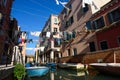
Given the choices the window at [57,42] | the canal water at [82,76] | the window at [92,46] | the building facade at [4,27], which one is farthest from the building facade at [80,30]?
the building facade at [4,27]

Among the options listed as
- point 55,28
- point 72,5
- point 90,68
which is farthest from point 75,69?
point 55,28

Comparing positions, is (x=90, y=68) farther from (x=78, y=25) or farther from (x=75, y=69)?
(x=78, y=25)


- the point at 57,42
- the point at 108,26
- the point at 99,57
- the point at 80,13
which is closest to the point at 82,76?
the point at 99,57

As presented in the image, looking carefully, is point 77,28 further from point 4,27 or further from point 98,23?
point 4,27

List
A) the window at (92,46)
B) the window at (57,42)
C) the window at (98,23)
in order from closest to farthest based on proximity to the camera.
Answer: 1. the window at (98,23)
2. the window at (92,46)
3. the window at (57,42)

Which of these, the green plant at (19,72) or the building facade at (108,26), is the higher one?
the building facade at (108,26)

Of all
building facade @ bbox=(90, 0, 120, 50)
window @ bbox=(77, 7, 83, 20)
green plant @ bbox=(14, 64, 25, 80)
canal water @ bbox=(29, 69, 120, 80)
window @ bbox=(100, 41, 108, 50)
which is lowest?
canal water @ bbox=(29, 69, 120, 80)

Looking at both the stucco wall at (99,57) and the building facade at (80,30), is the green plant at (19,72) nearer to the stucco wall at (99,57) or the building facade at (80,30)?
the stucco wall at (99,57)

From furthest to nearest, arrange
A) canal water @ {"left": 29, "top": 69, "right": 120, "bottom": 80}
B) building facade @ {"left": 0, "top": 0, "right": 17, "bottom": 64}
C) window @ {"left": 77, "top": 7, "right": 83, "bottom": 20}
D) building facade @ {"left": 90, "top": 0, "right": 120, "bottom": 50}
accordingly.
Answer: window @ {"left": 77, "top": 7, "right": 83, "bottom": 20}, building facade @ {"left": 90, "top": 0, "right": 120, "bottom": 50}, building facade @ {"left": 0, "top": 0, "right": 17, "bottom": 64}, canal water @ {"left": 29, "top": 69, "right": 120, "bottom": 80}

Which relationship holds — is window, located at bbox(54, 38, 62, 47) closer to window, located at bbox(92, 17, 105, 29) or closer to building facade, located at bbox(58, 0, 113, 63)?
building facade, located at bbox(58, 0, 113, 63)

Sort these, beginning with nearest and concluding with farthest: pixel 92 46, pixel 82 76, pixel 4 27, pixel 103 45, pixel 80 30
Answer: pixel 82 76
pixel 4 27
pixel 103 45
pixel 92 46
pixel 80 30

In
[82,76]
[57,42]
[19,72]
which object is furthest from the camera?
[57,42]

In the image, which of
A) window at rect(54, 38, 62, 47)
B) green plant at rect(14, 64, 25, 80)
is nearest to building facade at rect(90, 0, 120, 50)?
green plant at rect(14, 64, 25, 80)

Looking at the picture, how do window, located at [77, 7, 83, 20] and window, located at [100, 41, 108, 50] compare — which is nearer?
window, located at [100, 41, 108, 50]
